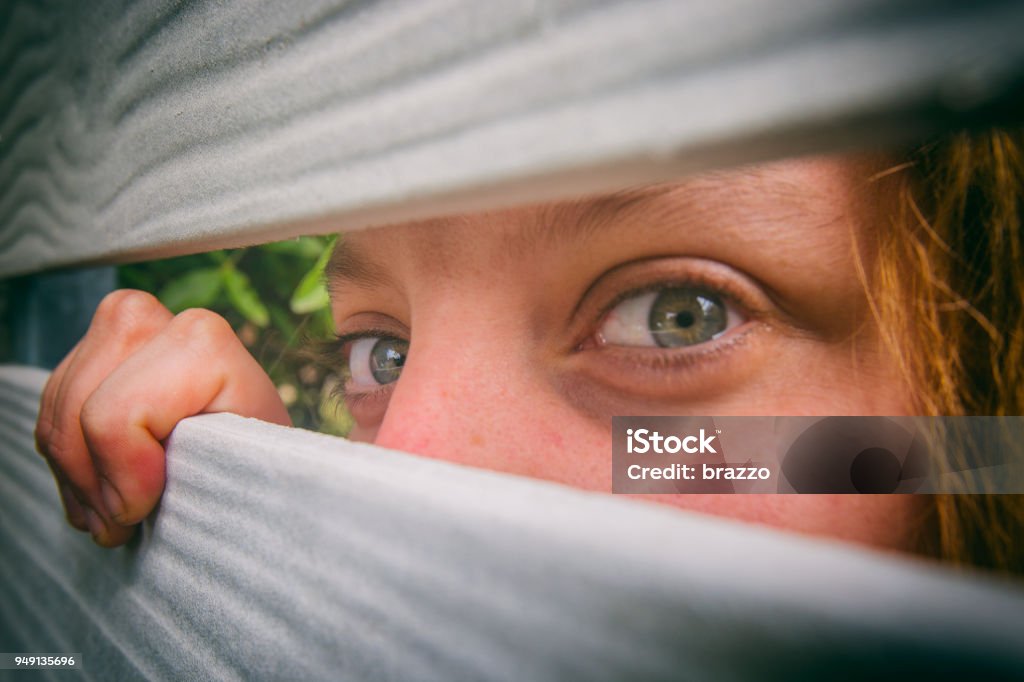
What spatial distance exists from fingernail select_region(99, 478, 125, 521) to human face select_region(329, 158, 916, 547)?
219 mm

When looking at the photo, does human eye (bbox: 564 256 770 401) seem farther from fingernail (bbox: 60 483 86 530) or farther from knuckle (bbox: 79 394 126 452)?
fingernail (bbox: 60 483 86 530)

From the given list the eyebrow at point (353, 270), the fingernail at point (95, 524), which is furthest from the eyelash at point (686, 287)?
the fingernail at point (95, 524)

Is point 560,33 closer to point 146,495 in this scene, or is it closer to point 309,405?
point 146,495

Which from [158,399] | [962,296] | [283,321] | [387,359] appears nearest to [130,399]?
[158,399]

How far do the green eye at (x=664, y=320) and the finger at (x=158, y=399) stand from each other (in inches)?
14.2

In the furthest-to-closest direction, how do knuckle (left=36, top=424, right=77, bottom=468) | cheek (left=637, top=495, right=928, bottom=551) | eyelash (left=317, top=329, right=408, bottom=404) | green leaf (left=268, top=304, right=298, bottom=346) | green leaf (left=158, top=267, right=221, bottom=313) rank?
green leaf (left=268, top=304, right=298, bottom=346) < green leaf (left=158, top=267, right=221, bottom=313) < eyelash (left=317, top=329, right=408, bottom=404) < knuckle (left=36, top=424, right=77, bottom=468) < cheek (left=637, top=495, right=928, bottom=551)

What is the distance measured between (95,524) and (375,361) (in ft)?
1.37

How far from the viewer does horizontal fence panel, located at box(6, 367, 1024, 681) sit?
165 millimetres

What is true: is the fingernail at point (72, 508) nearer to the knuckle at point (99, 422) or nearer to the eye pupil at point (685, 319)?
the knuckle at point (99, 422)

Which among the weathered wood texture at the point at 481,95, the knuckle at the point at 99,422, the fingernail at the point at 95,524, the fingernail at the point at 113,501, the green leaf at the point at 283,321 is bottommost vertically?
the fingernail at the point at 95,524

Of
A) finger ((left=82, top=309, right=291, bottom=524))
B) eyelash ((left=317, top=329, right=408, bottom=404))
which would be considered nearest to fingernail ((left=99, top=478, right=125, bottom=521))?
finger ((left=82, top=309, right=291, bottom=524))

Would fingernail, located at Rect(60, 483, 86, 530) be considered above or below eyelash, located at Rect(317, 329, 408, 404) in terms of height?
below

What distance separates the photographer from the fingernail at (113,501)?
1.53 ft

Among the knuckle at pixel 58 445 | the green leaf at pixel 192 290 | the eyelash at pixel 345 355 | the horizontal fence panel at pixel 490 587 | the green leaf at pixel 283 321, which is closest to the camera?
the horizontal fence panel at pixel 490 587
